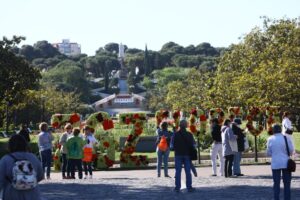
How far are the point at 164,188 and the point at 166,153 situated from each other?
330 cm

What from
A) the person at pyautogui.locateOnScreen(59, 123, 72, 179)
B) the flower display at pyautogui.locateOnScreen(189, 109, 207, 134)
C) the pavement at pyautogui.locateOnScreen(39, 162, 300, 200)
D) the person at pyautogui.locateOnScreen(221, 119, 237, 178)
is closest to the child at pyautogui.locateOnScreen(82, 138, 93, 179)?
the person at pyautogui.locateOnScreen(59, 123, 72, 179)

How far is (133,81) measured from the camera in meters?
188

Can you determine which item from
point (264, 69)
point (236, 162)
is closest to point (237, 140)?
point (236, 162)

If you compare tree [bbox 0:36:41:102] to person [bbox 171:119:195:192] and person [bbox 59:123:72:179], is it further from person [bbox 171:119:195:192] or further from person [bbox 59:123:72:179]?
person [bbox 171:119:195:192]

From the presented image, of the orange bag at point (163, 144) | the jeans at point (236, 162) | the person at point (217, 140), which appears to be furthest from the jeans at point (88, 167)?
the jeans at point (236, 162)

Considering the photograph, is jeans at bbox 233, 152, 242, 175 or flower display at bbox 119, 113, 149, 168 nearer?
jeans at bbox 233, 152, 242, 175

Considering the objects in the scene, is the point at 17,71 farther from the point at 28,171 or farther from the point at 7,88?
the point at 28,171

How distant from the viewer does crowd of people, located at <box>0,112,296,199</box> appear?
877cm

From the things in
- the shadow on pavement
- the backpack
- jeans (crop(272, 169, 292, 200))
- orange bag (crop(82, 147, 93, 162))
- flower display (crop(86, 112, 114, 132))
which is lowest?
the shadow on pavement

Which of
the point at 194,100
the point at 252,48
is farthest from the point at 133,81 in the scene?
the point at 252,48

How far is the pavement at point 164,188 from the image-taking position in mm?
15055

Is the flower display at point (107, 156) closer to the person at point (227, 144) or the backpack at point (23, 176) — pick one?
the person at point (227, 144)

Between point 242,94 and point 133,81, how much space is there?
473ft

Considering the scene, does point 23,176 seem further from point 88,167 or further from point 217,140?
point 88,167
